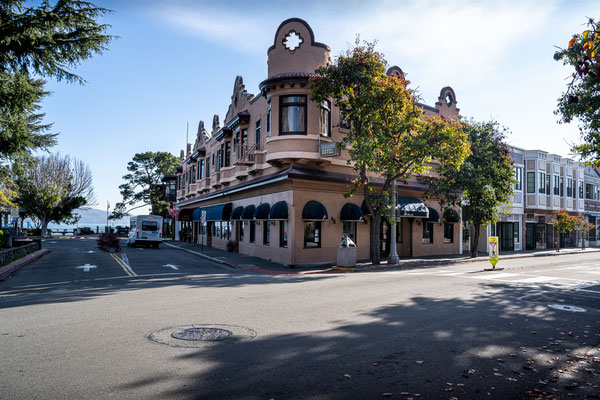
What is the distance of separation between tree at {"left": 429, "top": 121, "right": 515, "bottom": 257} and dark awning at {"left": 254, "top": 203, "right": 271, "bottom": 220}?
10.3 meters

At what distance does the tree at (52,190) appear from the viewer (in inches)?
1849

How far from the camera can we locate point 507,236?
36.0 metres

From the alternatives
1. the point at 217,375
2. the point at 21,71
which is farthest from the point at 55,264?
the point at 217,375

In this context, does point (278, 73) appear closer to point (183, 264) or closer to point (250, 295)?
point (183, 264)

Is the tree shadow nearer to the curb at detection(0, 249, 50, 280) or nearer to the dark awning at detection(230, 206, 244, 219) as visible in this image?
the curb at detection(0, 249, 50, 280)

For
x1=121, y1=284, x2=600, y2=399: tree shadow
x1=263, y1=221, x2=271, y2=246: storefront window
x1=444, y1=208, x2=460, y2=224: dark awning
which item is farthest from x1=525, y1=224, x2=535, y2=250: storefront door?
x1=121, y1=284, x2=600, y2=399: tree shadow

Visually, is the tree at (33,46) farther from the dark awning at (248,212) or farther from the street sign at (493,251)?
the street sign at (493,251)

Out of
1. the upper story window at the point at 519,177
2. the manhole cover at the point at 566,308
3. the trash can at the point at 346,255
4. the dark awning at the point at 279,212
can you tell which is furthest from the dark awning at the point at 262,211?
the upper story window at the point at 519,177

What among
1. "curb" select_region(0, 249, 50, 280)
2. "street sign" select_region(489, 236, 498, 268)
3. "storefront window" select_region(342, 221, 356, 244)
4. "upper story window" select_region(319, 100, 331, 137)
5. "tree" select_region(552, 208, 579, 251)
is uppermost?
"upper story window" select_region(319, 100, 331, 137)

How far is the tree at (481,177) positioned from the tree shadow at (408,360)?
55.3ft

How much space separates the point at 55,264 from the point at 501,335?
19.9 meters

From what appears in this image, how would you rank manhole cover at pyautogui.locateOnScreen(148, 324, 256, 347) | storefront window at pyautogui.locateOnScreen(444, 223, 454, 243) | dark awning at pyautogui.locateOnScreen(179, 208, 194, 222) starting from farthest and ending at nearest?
dark awning at pyautogui.locateOnScreen(179, 208, 194, 222) → storefront window at pyautogui.locateOnScreen(444, 223, 454, 243) → manhole cover at pyautogui.locateOnScreen(148, 324, 256, 347)

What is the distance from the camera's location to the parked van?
111 ft

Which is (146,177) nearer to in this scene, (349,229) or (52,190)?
(52,190)
